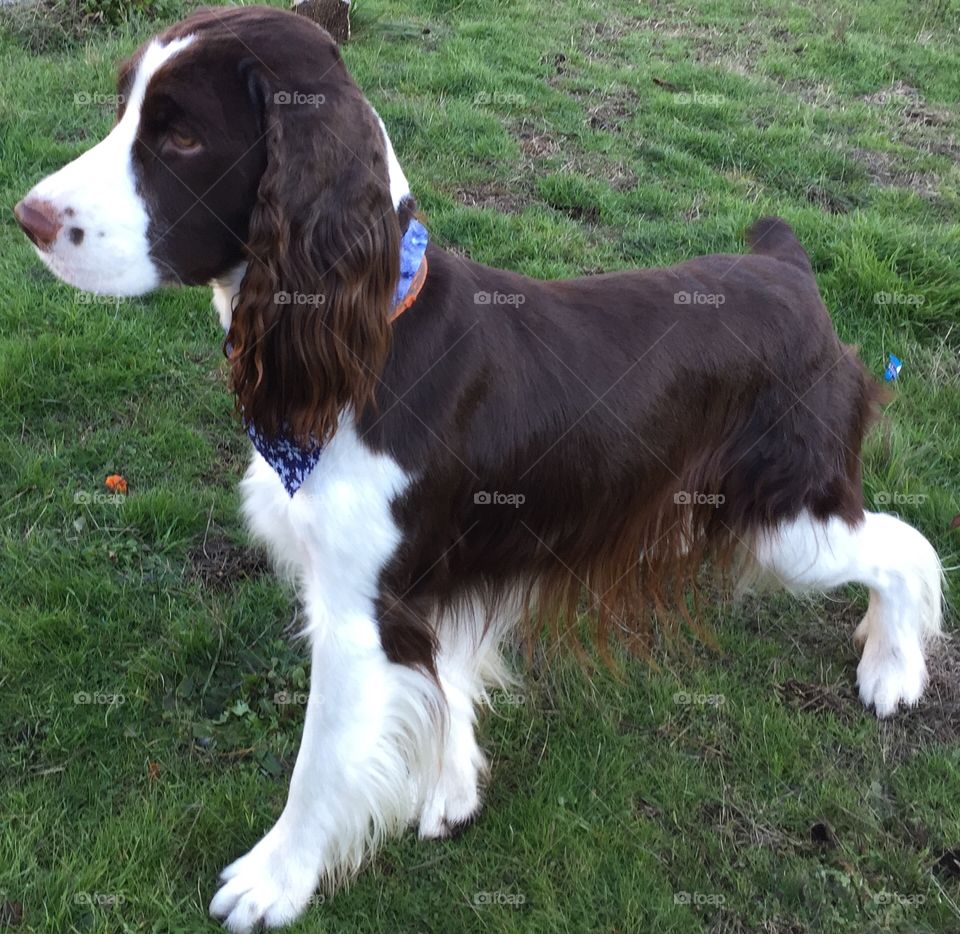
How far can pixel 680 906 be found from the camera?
2.64m

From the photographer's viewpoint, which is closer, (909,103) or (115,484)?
(115,484)

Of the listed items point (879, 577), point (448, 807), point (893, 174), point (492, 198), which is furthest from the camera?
point (893, 174)

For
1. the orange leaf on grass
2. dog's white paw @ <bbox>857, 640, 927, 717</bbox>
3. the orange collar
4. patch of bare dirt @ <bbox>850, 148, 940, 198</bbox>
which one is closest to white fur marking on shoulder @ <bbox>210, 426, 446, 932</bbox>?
the orange collar

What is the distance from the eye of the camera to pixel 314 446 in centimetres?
225

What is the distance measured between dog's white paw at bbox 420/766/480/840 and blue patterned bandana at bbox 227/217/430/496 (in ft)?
3.39

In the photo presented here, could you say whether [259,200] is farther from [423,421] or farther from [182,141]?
[423,421]

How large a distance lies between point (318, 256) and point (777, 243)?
1848 mm

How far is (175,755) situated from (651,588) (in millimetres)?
1559

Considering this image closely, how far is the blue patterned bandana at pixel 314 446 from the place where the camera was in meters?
2.26

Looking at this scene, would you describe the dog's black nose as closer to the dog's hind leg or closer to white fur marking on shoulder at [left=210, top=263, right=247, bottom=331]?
white fur marking on shoulder at [left=210, top=263, right=247, bottom=331]

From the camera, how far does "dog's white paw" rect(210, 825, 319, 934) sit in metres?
2.57

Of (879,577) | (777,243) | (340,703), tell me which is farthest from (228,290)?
(879,577)

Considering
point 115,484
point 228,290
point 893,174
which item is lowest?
point 115,484

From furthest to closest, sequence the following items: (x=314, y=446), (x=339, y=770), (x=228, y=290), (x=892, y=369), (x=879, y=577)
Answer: (x=892, y=369), (x=879, y=577), (x=339, y=770), (x=228, y=290), (x=314, y=446)
